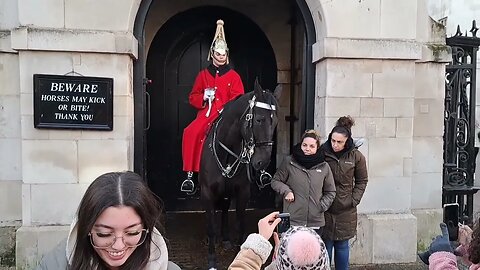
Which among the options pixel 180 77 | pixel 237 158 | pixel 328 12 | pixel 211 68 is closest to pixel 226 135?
pixel 237 158

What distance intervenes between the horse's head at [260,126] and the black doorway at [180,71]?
10.4 ft

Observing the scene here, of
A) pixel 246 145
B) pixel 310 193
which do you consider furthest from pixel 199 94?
pixel 310 193

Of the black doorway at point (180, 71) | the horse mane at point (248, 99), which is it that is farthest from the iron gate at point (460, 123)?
the black doorway at point (180, 71)

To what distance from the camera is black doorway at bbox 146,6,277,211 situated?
738 cm

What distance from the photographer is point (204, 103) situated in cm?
561

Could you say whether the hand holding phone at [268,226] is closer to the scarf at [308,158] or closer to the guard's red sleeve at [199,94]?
the scarf at [308,158]

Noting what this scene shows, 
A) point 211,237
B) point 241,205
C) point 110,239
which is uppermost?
point 110,239

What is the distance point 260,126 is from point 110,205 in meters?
3.06

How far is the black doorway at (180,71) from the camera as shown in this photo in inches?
291

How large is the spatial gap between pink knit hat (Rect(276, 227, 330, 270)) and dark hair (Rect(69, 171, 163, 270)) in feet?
1.63

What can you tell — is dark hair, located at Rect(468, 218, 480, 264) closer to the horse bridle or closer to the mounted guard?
the horse bridle

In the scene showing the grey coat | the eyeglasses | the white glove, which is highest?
the white glove

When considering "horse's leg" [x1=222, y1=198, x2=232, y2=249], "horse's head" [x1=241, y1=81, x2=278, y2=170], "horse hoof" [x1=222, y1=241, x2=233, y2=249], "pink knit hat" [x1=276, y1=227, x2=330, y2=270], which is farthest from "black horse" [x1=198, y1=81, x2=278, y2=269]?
"pink knit hat" [x1=276, y1=227, x2=330, y2=270]

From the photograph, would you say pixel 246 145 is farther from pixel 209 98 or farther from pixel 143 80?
A: pixel 143 80
